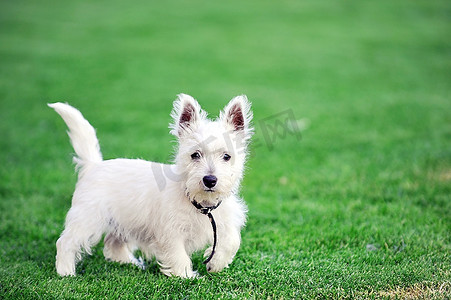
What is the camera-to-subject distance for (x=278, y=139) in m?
9.11

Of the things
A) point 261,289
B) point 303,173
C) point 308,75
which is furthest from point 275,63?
point 261,289

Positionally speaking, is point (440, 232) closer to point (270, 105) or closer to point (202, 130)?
point (202, 130)

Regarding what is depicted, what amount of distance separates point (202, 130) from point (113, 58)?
474 inches

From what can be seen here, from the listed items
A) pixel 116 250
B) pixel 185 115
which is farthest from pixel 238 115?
pixel 116 250

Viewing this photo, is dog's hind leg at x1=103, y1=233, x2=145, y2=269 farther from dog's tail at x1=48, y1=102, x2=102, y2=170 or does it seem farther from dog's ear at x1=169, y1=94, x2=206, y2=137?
dog's ear at x1=169, y1=94, x2=206, y2=137

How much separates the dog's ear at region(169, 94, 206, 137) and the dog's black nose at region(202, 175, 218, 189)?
54 cm

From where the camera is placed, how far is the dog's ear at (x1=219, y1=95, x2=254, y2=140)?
414 cm

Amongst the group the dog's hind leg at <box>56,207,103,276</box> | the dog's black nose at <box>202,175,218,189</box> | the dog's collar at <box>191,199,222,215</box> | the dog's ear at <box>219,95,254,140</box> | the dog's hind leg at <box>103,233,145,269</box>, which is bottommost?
the dog's hind leg at <box>103,233,145,269</box>

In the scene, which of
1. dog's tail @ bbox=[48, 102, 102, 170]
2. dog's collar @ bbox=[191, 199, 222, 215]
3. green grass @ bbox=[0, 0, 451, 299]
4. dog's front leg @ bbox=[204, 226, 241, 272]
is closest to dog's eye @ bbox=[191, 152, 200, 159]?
dog's collar @ bbox=[191, 199, 222, 215]

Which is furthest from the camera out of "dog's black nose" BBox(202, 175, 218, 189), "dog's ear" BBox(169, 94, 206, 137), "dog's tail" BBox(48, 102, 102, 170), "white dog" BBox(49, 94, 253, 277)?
"dog's tail" BBox(48, 102, 102, 170)

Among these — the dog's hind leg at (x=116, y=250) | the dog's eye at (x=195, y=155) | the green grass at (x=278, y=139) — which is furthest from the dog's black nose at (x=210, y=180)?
the dog's hind leg at (x=116, y=250)

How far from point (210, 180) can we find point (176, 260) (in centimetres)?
79

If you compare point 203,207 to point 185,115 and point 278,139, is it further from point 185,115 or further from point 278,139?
point 278,139

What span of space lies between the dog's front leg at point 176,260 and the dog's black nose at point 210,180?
0.62 meters
